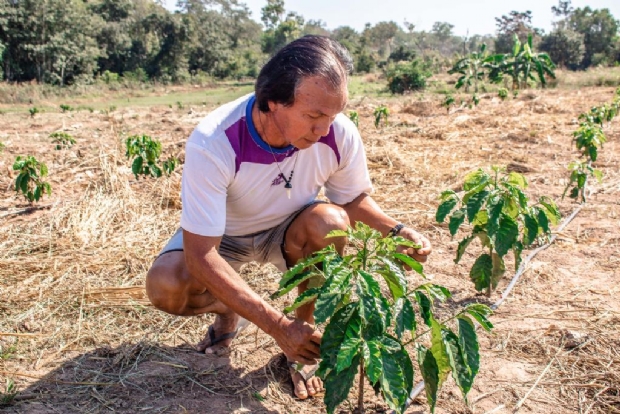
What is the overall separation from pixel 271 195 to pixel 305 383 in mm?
721

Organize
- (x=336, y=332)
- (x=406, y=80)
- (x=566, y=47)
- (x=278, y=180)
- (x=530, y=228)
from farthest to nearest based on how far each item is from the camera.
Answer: (x=566, y=47), (x=406, y=80), (x=530, y=228), (x=278, y=180), (x=336, y=332)

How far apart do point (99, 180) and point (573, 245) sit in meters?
3.41

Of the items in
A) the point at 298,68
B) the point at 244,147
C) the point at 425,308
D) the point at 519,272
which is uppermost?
the point at 298,68

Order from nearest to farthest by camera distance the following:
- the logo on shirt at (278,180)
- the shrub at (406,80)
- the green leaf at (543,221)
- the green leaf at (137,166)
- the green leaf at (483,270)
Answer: the logo on shirt at (278,180)
the green leaf at (543,221)
the green leaf at (483,270)
the green leaf at (137,166)
the shrub at (406,80)

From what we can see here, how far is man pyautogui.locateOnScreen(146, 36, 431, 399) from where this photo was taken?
A: 182 cm

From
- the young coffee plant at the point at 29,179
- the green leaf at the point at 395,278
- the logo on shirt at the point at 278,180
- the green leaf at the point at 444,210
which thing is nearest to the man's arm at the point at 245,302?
the green leaf at the point at 395,278

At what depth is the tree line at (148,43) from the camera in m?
20.6

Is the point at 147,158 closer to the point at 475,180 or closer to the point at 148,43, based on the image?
the point at 475,180

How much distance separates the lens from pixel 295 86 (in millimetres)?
1832

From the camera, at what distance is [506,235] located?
2.36 m

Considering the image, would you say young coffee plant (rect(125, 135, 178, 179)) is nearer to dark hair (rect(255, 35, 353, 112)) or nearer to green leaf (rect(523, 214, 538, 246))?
dark hair (rect(255, 35, 353, 112))

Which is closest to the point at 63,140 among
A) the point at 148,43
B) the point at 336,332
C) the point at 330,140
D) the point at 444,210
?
the point at 330,140

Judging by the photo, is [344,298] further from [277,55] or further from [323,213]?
[277,55]

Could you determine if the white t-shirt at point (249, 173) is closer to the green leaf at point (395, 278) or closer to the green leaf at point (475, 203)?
the green leaf at point (475, 203)
